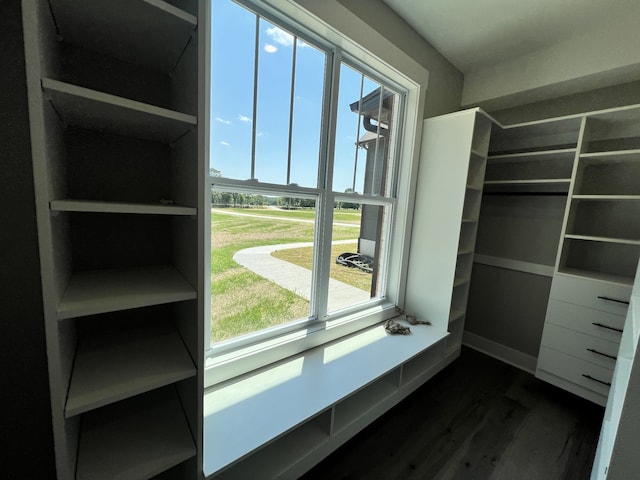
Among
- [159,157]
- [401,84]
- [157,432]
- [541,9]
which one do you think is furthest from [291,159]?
[541,9]

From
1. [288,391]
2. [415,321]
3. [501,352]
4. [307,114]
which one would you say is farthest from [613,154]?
[288,391]

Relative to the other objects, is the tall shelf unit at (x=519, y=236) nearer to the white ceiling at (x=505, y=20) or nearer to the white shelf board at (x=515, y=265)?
the white shelf board at (x=515, y=265)

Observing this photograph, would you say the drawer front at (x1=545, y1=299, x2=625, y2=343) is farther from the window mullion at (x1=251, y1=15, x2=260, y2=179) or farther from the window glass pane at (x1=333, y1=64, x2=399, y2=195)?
the window mullion at (x1=251, y1=15, x2=260, y2=179)

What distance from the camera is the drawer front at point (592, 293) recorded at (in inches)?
68.9

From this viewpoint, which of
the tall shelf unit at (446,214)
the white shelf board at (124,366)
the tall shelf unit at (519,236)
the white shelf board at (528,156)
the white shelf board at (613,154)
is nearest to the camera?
the white shelf board at (124,366)

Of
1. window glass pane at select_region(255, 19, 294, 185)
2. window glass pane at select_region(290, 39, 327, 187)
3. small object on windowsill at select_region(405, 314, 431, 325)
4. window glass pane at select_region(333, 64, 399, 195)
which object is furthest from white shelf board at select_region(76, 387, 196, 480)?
small object on windowsill at select_region(405, 314, 431, 325)

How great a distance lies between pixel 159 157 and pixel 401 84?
1.96 m

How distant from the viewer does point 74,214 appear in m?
0.95

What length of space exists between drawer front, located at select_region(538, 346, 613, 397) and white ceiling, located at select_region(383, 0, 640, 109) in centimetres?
213

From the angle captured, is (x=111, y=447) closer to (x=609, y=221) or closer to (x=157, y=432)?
(x=157, y=432)

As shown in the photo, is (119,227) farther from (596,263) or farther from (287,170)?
(596,263)

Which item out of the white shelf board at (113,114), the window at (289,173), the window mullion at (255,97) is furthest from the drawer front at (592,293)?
the white shelf board at (113,114)

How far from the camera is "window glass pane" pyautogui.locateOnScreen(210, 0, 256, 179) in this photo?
1291 millimetres

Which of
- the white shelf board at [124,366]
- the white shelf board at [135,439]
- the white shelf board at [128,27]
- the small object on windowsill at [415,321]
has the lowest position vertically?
the small object on windowsill at [415,321]
